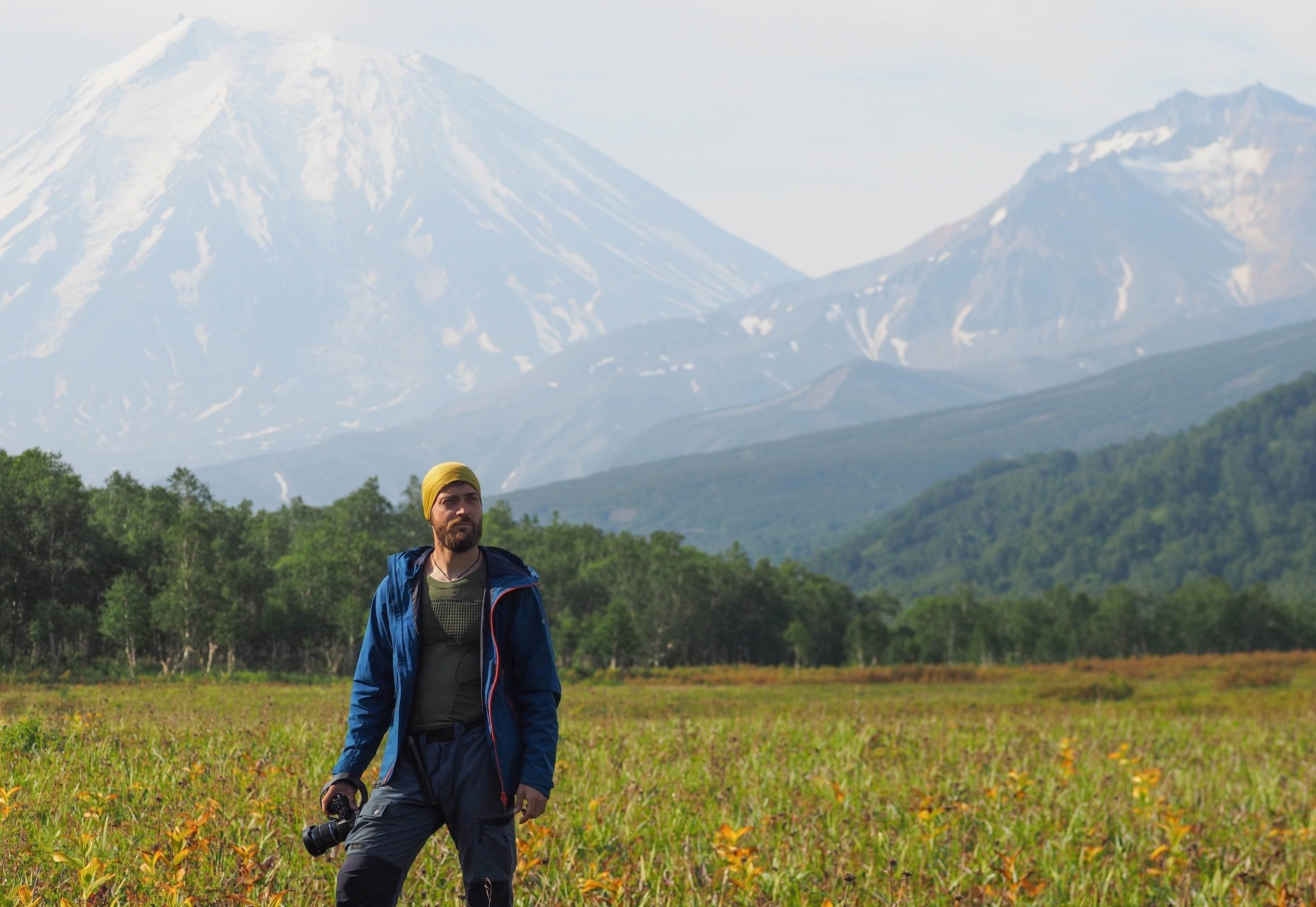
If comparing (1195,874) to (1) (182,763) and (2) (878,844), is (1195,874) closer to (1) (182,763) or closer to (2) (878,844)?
(2) (878,844)

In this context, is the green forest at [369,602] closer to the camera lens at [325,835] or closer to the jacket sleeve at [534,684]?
the camera lens at [325,835]

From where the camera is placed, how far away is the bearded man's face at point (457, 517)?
24.7 ft

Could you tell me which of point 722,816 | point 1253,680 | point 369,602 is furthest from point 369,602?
point 722,816

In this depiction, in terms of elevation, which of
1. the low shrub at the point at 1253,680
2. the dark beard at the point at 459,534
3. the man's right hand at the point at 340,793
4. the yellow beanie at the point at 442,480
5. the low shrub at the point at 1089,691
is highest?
the yellow beanie at the point at 442,480

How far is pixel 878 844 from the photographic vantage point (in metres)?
12.6

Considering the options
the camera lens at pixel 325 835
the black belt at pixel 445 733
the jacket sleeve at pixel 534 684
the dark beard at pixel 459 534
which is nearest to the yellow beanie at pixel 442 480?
the dark beard at pixel 459 534

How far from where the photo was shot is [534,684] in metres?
7.64

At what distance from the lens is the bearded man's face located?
754 centimetres

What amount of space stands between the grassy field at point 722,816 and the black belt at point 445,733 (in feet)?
4.46

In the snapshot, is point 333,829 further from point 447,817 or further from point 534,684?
point 534,684

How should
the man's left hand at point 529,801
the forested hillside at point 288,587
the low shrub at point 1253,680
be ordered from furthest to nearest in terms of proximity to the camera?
1. the low shrub at point 1253,680
2. the forested hillside at point 288,587
3. the man's left hand at point 529,801

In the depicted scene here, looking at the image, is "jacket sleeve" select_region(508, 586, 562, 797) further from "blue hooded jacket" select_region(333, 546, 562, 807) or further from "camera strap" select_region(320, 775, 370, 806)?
"camera strap" select_region(320, 775, 370, 806)

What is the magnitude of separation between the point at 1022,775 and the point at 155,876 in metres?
9.40

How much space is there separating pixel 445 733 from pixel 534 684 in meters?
0.57
